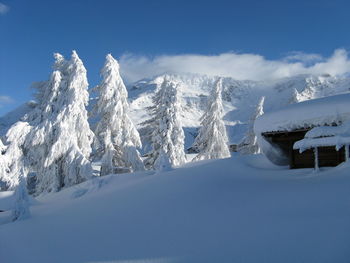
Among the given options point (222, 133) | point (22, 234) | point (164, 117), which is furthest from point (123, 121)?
point (22, 234)

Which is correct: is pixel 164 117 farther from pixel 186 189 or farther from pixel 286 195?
pixel 286 195

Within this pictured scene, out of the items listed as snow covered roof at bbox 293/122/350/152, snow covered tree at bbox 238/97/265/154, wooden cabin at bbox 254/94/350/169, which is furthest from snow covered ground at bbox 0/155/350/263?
snow covered tree at bbox 238/97/265/154

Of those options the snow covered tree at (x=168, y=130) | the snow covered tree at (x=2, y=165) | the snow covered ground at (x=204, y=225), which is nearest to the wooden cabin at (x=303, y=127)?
the snow covered ground at (x=204, y=225)

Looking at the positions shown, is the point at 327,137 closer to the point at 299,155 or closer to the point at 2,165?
the point at 299,155

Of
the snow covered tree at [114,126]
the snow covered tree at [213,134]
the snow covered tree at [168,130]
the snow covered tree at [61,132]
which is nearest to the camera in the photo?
the snow covered tree at [61,132]

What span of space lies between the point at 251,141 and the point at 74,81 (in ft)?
64.4

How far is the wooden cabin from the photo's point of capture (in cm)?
1016

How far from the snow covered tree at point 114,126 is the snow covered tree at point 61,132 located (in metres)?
1.65

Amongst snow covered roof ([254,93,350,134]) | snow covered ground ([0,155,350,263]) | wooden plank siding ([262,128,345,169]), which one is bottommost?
snow covered ground ([0,155,350,263])

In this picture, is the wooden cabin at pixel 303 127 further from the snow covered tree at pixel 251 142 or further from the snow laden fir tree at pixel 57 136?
the snow covered tree at pixel 251 142

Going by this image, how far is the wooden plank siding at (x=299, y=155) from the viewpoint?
1231 centimetres

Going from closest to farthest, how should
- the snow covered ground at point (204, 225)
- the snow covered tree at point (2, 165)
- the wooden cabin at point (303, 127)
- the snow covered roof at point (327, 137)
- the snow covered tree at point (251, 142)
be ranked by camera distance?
the snow covered ground at point (204, 225) < the snow covered roof at point (327, 137) < the wooden cabin at point (303, 127) < the snow covered tree at point (2, 165) < the snow covered tree at point (251, 142)

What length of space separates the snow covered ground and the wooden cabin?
2.14m

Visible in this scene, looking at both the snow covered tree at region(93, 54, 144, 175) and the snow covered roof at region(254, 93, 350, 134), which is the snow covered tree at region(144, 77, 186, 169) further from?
the snow covered roof at region(254, 93, 350, 134)
